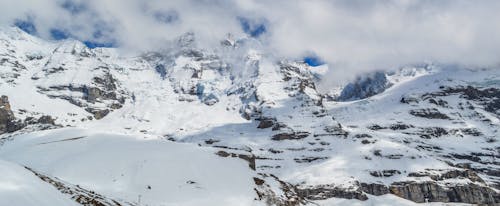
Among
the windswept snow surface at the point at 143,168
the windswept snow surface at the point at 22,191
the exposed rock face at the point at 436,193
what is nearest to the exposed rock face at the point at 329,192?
the exposed rock face at the point at 436,193

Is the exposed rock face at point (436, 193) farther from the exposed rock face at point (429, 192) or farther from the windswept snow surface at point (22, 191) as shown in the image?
the windswept snow surface at point (22, 191)

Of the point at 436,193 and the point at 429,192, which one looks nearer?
the point at 429,192

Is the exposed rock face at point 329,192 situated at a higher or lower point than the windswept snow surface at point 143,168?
lower

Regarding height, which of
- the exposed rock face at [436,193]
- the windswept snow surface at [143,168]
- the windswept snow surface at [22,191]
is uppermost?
the windswept snow surface at [22,191]

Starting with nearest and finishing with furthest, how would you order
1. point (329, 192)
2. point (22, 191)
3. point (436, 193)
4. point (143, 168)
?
point (22, 191)
point (143, 168)
point (329, 192)
point (436, 193)

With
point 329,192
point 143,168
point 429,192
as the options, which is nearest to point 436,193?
point 429,192

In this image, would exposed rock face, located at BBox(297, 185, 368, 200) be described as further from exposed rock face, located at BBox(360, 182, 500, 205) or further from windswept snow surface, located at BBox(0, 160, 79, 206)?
windswept snow surface, located at BBox(0, 160, 79, 206)

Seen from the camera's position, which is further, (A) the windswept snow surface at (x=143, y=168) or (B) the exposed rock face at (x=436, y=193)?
(B) the exposed rock face at (x=436, y=193)

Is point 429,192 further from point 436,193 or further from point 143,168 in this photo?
point 143,168

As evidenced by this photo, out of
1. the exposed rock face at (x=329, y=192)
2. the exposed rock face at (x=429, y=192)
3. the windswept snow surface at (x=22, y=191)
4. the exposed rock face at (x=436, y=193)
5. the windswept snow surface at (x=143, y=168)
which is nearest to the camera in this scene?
the windswept snow surface at (x=22, y=191)

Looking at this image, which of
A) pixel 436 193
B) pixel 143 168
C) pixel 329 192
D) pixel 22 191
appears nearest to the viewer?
pixel 22 191

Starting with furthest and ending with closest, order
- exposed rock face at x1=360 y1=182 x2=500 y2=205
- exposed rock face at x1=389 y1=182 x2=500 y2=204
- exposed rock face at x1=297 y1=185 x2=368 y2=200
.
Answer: exposed rock face at x1=389 y1=182 x2=500 y2=204, exposed rock face at x1=360 y1=182 x2=500 y2=205, exposed rock face at x1=297 y1=185 x2=368 y2=200

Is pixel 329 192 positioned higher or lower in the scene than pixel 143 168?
lower

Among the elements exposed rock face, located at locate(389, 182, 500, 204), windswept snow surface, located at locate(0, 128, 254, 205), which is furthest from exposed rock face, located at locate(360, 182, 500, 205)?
windswept snow surface, located at locate(0, 128, 254, 205)
